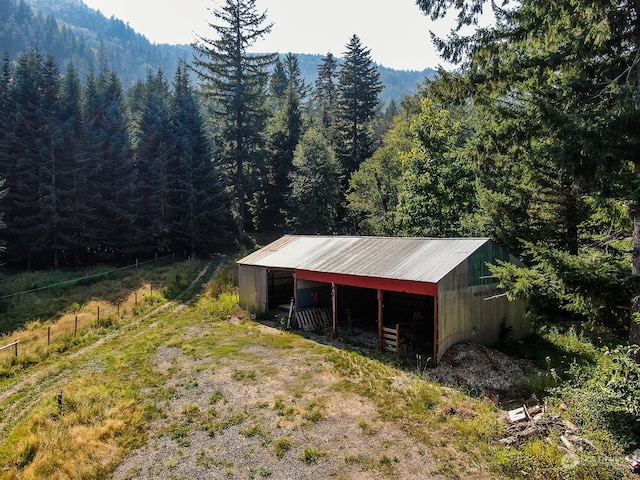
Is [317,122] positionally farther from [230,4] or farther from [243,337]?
[243,337]

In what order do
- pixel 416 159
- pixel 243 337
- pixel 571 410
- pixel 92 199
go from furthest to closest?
pixel 92 199 → pixel 416 159 → pixel 243 337 → pixel 571 410

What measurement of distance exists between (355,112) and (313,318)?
2987 centimetres

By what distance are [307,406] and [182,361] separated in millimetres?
5397

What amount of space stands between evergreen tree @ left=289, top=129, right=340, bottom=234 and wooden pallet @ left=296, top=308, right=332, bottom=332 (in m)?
18.4

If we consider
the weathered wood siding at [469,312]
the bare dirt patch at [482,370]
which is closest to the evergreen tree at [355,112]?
the weathered wood siding at [469,312]

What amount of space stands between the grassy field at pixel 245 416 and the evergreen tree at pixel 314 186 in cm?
2076

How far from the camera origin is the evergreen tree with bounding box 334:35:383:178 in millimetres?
41844

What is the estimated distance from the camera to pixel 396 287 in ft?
43.0

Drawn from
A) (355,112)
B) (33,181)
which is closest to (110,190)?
(33,181)

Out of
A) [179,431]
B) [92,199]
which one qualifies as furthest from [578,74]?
[92,199]

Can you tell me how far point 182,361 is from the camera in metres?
13.1

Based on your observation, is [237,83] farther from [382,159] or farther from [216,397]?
[216,397]

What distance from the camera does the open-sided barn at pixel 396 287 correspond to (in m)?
12.8

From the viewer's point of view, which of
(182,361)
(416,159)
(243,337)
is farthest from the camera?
(416,159)
